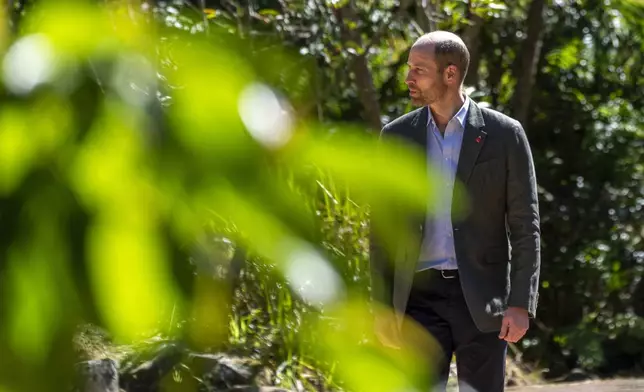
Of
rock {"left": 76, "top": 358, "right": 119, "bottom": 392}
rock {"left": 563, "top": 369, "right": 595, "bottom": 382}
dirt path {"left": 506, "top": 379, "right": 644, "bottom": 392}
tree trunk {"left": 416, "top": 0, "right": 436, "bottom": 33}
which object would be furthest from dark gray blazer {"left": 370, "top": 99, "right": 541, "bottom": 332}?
rock {"left": 563, "top": 369, "right": 595, "bottom": 382}

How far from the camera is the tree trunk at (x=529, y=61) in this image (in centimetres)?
899

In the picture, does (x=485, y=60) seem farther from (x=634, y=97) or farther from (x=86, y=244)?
(x=86, y=244)

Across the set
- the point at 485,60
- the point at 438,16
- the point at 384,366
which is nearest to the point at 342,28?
the point at 438,16

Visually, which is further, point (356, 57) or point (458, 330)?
point (356, 57)

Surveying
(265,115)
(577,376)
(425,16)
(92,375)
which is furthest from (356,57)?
(265,115)

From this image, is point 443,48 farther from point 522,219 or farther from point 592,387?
point 592,387

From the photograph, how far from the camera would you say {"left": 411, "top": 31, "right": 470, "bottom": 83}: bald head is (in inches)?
142

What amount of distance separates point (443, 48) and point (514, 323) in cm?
82

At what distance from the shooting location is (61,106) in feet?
2.09

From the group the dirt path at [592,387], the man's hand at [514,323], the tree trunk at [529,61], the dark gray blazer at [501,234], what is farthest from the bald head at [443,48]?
the tree trunk at [529,61]

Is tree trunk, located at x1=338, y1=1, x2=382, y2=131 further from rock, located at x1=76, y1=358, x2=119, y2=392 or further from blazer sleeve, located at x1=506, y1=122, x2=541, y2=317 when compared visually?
rock, located at x1=76, y1=358, x2=119, y2=392

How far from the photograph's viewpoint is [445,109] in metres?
3.70

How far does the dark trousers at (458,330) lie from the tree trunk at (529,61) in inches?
210

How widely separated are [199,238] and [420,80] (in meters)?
3.00
